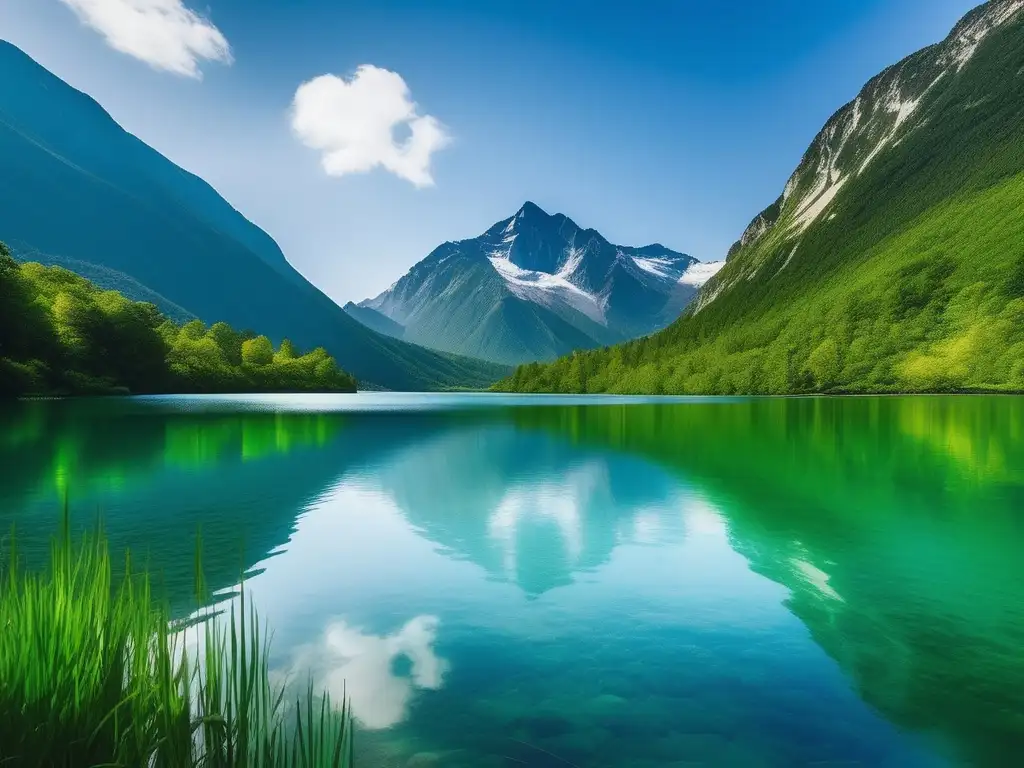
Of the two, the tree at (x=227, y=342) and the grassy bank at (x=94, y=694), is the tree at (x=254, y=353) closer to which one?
the tree at (x=227, y=342)

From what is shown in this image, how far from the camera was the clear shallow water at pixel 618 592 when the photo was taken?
25.6 feet

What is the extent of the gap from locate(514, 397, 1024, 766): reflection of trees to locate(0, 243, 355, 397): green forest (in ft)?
300

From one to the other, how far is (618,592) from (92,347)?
126 m

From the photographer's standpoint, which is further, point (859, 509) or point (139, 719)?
point (859, 509)

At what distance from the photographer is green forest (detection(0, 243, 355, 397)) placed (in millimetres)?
88438

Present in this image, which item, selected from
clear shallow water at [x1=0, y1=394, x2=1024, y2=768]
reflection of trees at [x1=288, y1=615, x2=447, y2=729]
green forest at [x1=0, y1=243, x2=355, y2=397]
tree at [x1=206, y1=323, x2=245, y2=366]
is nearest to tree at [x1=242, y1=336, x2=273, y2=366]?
tree at [x1=206, y1=323, x2=245, y2=366]

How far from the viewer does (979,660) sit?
9.81 metres

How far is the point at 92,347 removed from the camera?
113312 millimetres

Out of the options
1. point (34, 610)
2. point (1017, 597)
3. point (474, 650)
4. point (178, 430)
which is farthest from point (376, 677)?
point (178, 430)

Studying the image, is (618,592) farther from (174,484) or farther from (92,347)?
(92,347)

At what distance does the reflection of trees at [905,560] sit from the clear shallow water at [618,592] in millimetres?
73

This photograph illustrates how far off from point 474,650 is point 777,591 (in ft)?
23.1

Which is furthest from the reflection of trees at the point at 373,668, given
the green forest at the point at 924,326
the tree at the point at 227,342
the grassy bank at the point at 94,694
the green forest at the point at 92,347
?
the tree at the point at 227,342

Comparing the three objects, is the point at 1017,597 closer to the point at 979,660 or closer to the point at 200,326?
the point at 979,660
